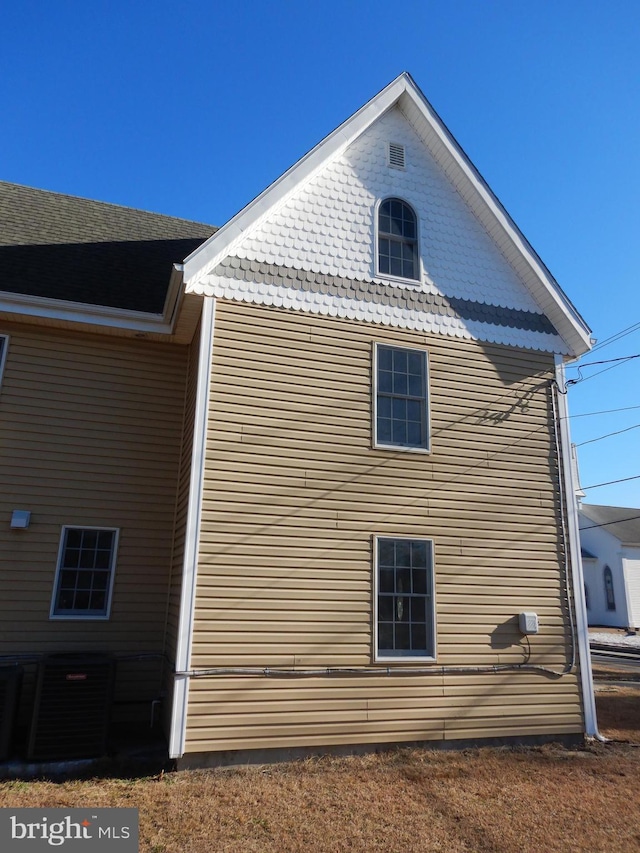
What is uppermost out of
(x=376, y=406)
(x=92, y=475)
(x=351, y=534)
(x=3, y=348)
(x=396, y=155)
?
(x=396, y=155)

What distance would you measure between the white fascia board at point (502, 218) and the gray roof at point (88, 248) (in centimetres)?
511

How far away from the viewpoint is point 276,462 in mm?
8188

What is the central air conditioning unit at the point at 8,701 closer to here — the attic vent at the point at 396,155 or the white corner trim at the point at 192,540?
the white corner trim at the point at 192,540

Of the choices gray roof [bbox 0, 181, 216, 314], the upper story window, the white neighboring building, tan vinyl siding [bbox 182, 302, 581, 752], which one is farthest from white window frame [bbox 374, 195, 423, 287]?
the white neighboring building

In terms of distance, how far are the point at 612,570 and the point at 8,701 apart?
34.3 m

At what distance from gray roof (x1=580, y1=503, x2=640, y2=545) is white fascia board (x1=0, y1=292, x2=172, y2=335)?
30.5 m

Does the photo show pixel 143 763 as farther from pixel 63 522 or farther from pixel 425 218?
pixel 425 218

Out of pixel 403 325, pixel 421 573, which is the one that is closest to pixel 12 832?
pixel 421 573

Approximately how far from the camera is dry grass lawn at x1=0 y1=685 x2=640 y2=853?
5484mm

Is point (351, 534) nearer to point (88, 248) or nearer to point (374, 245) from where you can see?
point (374, 245)

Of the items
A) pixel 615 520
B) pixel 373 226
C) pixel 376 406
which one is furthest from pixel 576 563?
pixel 615 520

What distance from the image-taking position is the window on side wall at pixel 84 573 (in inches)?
342

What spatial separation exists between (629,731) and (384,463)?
5653mm

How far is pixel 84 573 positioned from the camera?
8852 mm
